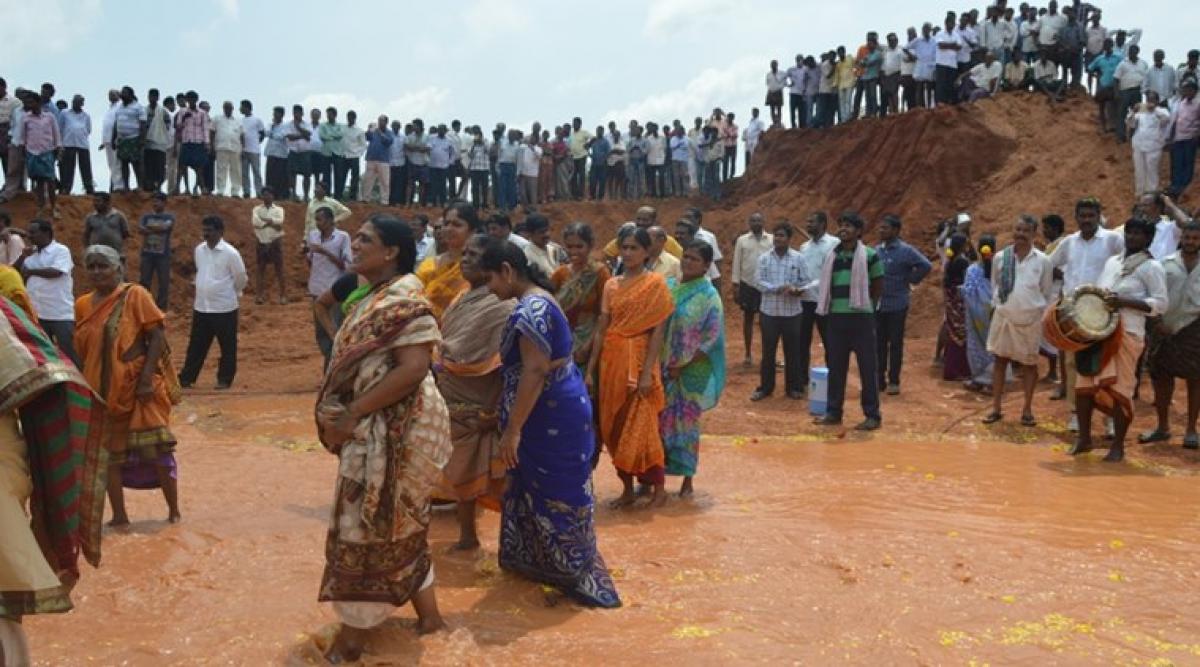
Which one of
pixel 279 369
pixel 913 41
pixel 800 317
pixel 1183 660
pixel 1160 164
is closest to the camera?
pixel 1183 660

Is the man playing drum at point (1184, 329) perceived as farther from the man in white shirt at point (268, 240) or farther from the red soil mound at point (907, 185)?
the man in white shirt at point (268, 240)

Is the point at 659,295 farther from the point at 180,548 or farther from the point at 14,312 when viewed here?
the point at 14,312

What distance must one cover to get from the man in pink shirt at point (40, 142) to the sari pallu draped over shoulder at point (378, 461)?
14158 mm

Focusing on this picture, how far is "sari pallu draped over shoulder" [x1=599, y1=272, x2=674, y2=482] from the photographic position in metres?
6.48

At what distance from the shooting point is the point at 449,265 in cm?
646

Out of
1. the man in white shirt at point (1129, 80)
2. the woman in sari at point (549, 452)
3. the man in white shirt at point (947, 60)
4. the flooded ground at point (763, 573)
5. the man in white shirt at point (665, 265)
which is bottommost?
the flooded ground at point (763, 573)

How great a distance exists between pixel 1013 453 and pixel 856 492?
91.2 inches

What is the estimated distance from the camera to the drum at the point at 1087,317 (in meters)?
8.10

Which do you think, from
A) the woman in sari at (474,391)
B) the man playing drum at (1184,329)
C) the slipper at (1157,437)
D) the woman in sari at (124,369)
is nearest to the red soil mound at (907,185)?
the slipper at (1157,437)

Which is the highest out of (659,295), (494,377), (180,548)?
(659,295)

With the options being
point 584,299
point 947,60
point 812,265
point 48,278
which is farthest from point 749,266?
point 947,60

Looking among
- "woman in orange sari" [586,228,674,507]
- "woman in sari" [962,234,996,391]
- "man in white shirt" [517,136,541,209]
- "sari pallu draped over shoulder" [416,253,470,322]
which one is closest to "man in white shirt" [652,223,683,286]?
"woman in orange sari" [586,228,674,507]

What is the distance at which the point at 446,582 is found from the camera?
17.0ft

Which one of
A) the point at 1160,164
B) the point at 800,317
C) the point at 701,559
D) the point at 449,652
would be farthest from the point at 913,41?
the point at 449,652
